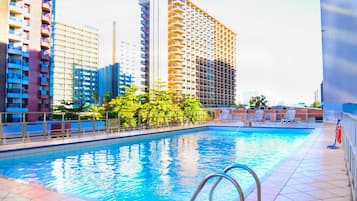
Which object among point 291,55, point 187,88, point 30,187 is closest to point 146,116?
point 30,187

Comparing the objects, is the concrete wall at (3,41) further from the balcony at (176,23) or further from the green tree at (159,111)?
the balcony at (176,23)

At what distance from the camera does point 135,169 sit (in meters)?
5.66

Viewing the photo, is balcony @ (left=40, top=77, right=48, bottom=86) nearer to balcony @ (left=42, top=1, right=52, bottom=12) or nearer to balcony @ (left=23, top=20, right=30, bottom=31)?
balcony @ (left=23, top=20, right=30, bottom=31)

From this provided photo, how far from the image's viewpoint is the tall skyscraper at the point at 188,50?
137ft

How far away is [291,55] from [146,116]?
2318 centimetres

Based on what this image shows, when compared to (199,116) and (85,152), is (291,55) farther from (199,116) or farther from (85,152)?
(85,152)

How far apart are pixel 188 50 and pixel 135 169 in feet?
168

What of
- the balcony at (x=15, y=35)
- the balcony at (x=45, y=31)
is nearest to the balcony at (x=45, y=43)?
the balcony at (x=45, y=31)

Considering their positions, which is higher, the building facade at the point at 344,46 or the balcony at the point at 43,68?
the balcony at the point at 43,68

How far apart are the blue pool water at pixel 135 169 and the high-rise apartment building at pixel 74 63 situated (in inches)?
1455

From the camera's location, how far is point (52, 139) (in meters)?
8.59

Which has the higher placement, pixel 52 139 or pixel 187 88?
pixel 187 88

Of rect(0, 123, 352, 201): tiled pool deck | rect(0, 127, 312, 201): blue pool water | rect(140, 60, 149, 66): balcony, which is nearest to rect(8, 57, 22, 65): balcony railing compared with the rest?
rect(0, 127, 312, 201): blue pool water

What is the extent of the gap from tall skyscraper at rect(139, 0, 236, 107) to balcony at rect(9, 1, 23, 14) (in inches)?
721
